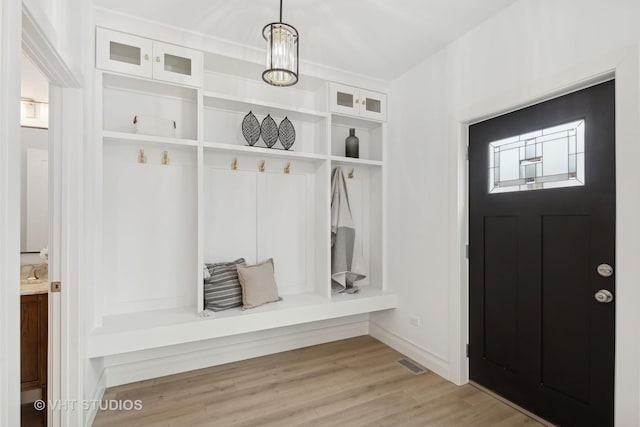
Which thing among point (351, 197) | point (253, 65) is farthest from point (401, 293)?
point (253, 65)

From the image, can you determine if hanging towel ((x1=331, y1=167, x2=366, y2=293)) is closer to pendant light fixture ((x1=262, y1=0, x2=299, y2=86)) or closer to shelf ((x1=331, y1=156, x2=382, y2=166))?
shelf ((x1=331, y1=156, x2=382, y2=166))

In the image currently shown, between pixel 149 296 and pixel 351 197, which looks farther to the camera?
pixel 351 197

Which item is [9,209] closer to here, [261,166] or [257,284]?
[257,284]

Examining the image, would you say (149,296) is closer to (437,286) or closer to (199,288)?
(199,288)

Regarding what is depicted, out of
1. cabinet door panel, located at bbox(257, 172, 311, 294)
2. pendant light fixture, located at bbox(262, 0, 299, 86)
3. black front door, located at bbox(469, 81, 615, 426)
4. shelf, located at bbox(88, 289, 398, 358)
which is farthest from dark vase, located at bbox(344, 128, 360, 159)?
pendant light fixture, located at bbox(262, 0, 299, 86)

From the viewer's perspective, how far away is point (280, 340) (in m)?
3.15

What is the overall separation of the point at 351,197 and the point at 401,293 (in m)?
1.11

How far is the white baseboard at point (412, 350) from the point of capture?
2.70 meters

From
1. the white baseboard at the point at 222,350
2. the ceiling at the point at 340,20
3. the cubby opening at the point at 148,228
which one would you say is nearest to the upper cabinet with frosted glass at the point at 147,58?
the ceiling at the point at 340,20

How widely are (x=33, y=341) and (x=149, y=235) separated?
0.97 metres

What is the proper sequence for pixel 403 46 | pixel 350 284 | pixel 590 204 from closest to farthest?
pixel 590 204, pixel 403 46, pixel 350 284

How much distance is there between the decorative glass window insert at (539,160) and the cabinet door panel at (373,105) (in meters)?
1.22

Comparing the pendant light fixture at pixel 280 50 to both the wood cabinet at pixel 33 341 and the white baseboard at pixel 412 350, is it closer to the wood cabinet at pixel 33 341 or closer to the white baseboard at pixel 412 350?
the wood cabinet at pixel 33 341

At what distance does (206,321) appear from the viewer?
2.44 m
